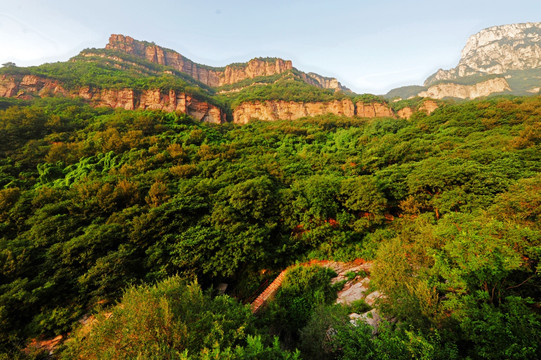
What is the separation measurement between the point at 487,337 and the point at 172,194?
19530 millimetres

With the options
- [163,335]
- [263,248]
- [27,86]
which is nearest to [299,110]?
[263,248]

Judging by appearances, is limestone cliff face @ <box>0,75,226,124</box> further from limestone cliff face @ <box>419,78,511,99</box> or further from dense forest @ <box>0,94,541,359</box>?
limestone cliff face @ <box>419,78,511,99</box>

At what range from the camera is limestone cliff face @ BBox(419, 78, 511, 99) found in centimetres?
10181

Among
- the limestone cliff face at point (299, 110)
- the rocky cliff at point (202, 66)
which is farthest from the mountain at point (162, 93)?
the rocky cliff at point (202, 66)

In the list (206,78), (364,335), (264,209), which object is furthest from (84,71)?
(364,335)

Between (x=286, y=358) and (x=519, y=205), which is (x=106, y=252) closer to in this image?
(x=286, y=358)

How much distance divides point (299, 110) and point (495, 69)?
17716 cm

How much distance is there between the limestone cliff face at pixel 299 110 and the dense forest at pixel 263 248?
42608 millimetres

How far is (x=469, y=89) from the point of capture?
113 metres

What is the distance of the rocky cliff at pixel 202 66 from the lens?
115 m

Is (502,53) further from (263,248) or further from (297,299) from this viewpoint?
(297,299)

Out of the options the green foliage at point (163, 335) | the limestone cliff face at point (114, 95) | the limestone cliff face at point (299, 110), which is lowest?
the green foliage at point (163, 335)

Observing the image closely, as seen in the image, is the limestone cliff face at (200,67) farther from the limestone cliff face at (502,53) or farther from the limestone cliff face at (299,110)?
the limestone cliff face at (502,53)

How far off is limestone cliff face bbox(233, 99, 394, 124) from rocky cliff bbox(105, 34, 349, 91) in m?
56.1
